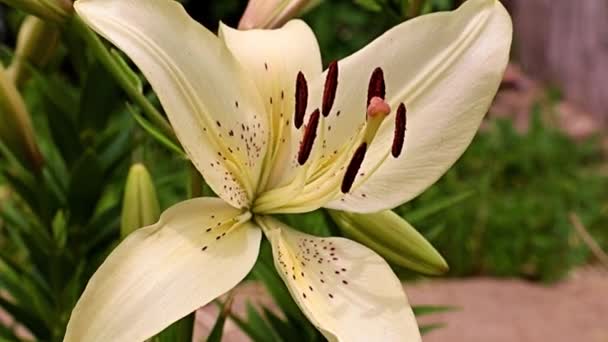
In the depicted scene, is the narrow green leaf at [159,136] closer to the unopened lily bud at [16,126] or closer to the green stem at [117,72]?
the green stem at [117,72]

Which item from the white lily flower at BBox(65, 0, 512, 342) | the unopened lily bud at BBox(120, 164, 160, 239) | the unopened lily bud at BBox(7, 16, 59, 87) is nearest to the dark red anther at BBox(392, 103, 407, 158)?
the white lily flower at BBox(65, 0, 512, 342)

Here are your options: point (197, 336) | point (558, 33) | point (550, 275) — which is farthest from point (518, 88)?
point (197, 336)

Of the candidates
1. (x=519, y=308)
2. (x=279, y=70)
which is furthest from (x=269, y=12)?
(x=519, y=308)

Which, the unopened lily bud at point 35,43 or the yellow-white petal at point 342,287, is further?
the unopened lily bud at point 35,43

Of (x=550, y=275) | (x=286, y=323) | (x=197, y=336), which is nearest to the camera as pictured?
(x=286, y=323)

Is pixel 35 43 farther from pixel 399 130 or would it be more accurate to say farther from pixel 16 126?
pixel 399 130

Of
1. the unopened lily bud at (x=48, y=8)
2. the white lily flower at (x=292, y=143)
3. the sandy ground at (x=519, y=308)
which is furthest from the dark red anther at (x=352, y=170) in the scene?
the sandy ground at (x=519, y=308)

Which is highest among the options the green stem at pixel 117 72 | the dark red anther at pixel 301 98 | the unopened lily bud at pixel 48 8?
the unopened lily bud at pixel 48 8

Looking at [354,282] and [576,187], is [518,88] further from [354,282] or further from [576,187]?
[354,282]
